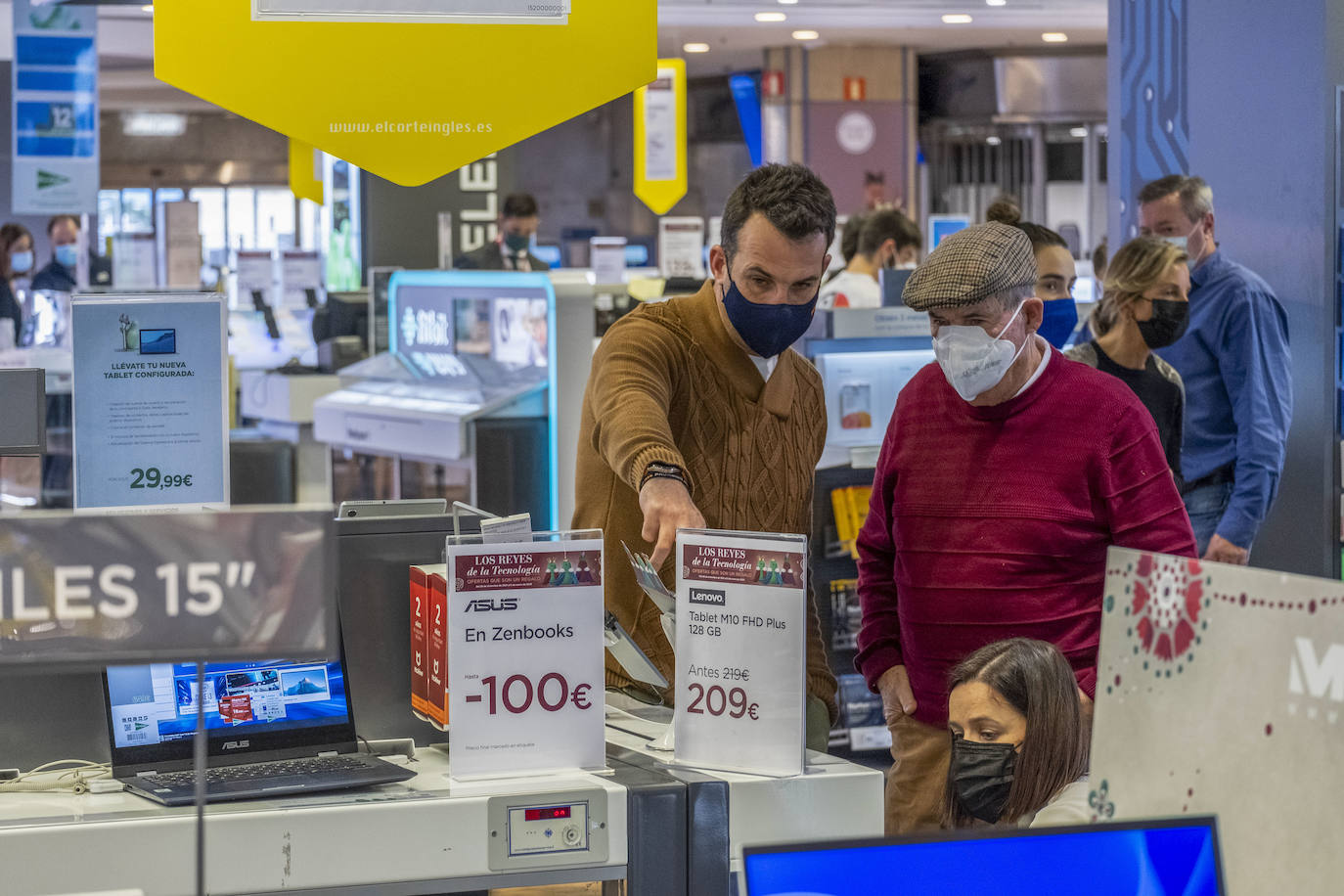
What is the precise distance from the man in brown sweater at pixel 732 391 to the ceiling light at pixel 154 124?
23015 millimetres

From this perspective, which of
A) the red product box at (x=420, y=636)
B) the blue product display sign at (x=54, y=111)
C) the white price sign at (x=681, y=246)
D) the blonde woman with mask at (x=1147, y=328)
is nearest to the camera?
the red product box at (x=420, y=636)

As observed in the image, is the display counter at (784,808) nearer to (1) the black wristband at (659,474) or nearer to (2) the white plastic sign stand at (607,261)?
(1) the black wristband at (659,474)

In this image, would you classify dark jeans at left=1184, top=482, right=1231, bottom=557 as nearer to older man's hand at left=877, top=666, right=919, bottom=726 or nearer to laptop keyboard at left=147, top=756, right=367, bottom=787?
older man's hand at left=877, top=666, right=919, bottom=726

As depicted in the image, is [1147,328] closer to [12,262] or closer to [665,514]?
[665,514]

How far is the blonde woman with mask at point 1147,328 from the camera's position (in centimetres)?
364

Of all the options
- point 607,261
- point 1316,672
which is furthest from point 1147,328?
point 607,261

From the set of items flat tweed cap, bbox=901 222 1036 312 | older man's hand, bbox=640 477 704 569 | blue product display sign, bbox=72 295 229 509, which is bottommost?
older man's hand, bbox=640 477 704 569

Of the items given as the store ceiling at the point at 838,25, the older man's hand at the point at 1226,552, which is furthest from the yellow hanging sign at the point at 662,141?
the older man's hand at the point at 1226,552

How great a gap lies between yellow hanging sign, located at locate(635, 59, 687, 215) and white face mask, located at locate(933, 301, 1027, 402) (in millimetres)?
7157

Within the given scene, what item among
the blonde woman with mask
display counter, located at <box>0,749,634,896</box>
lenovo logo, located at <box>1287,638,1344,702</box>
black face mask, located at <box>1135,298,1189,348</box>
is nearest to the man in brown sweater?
display counter, located at <box>0,749,634,896</box>

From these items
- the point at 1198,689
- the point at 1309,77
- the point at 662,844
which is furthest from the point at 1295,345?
the point at 1198,689

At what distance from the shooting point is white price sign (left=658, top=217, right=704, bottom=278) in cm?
868

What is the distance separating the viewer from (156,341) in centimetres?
241

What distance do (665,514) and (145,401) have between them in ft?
2.93
